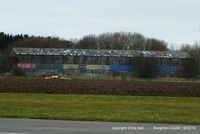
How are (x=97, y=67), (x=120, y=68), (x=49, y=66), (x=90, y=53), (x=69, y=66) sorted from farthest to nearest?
(x=90, y=53)
(x=120, y=68)
(x=97, y=67)
(x=69, y=66)
(x=49, y=66)

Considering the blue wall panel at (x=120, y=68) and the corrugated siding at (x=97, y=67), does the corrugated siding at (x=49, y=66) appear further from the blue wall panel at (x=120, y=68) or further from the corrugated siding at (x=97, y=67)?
the blue wall panel at (x=120, y=68)

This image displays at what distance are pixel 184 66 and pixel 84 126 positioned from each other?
86026 mm

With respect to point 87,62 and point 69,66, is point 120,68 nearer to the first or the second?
point 87,62

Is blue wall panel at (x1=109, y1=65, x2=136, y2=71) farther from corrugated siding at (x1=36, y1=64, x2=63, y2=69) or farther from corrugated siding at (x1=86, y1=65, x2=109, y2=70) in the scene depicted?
corrugated siding at (x1=36, y1=64, x2=63, y2=69)

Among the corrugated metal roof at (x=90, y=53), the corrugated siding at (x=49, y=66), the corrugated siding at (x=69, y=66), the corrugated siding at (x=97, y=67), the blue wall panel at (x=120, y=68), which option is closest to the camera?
the corrugated siding at (x=49, y=66)

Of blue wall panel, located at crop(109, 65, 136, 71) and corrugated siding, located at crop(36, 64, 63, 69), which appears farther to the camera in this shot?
blue wall panel, located at crop(109, 65, 136, 71)

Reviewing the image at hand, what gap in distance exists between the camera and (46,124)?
11859 mm

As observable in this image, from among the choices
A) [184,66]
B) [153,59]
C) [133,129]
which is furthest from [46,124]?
[184,66]

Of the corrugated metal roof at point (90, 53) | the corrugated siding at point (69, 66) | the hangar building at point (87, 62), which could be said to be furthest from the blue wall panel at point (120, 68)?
the corrugated siding at point (69, 66)

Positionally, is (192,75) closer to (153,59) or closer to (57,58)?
(153,59)

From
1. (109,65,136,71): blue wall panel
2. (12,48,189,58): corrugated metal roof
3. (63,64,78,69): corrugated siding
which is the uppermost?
(12,48,189,58): corrugated metal roof

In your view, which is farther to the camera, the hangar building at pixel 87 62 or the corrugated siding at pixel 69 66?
the corrugated siding at pixel 69 66

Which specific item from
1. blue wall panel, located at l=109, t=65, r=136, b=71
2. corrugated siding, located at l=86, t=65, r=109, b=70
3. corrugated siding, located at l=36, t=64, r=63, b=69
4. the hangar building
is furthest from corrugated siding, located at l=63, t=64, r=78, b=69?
blue wall panel, located at l=109, t=65, r=136, b=71

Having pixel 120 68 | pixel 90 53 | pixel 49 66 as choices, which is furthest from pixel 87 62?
pixel 49 66
